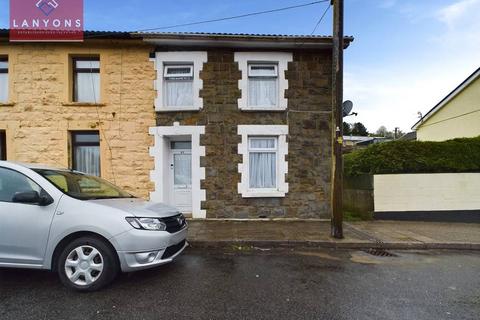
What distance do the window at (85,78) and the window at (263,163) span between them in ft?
17.5

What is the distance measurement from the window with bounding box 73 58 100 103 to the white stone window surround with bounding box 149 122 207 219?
2.38 m

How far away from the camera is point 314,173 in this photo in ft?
29.8

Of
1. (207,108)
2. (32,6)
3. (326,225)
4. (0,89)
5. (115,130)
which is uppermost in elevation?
(32,6)

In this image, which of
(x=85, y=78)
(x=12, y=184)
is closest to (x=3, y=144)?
(x=85, y=78)

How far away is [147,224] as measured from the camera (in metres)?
4.04

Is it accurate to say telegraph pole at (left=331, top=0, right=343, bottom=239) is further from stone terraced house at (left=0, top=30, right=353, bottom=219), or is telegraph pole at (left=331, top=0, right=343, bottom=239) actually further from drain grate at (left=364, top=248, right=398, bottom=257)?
stone terraced house at (left=0, top=30, right=353, bottom=219)

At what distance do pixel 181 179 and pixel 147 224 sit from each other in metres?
5.51

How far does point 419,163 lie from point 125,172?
9.44 meters

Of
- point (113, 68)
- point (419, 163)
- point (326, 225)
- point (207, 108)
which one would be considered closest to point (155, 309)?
point (326, 225)

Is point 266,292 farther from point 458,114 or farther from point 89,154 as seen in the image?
point 458,114

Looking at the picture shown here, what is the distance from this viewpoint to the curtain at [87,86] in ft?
29.9

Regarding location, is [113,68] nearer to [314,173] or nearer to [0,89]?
[0,89]

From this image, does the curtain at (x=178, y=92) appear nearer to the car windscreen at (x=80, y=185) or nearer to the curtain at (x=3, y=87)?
the car windscreen at (x=80, y=185)

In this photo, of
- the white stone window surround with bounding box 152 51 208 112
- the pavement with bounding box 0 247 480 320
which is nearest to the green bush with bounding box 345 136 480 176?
the pavement with bounding box 0 247 480 320
